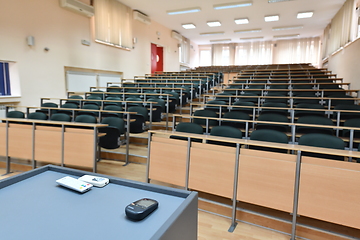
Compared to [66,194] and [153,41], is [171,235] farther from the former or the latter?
[153,41]

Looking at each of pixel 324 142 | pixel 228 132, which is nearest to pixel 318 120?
pixel 324 142

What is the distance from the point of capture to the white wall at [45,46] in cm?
528

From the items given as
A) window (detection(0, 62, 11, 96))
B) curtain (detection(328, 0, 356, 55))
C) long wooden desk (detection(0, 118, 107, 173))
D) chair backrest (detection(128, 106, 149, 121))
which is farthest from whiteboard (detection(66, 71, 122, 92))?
curtain (detection(328, 0, 356, 55))

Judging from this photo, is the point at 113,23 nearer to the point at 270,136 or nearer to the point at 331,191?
the point at 270,136

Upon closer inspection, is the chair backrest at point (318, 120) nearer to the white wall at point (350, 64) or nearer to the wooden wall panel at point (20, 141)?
the white wall at point (350, 64)

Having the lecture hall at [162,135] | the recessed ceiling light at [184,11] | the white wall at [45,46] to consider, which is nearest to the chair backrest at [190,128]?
the lecture hall at [162,135]

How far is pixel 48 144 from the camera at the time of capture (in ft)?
10.8

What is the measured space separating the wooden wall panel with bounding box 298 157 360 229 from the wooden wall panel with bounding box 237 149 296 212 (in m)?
0.10

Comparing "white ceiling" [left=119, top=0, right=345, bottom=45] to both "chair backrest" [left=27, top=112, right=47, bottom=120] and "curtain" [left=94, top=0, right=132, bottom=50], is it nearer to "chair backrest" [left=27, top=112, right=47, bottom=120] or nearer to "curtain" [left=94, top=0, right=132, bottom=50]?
"curtain" [left=94, top=0, right=132, bottom=50]

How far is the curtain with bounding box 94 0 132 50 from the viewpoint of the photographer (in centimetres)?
758

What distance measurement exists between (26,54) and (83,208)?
6.04m

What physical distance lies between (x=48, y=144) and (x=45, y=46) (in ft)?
12.7

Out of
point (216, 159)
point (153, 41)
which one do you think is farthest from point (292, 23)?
point (216, 159)

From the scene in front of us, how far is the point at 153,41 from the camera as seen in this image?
1080 centimetres
